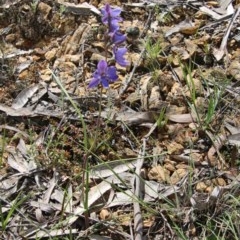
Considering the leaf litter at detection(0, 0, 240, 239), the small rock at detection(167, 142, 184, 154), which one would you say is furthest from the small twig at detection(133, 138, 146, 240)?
the small rock at detection(167, 142, 184, 154)

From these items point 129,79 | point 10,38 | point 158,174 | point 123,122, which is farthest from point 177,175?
point 10,38

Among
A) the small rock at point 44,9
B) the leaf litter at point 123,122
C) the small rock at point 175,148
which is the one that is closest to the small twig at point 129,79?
the leaf litter at point 123,122

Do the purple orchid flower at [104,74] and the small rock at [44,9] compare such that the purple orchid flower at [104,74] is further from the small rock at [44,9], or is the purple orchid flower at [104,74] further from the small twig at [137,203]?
the small rock at [44,9]

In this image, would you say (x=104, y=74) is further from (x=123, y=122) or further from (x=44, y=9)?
(x=44, y=9)

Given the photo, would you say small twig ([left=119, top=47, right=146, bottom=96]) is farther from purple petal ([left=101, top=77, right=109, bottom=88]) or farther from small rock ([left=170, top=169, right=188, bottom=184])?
purple petal ([left=101, top=77, right=109, bottom=88])

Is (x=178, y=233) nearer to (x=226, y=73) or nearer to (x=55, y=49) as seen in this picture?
(x=226, y=73)

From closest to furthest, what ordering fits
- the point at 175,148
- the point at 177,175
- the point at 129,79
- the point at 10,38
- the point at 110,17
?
the point at 110,17 → the point at 177,175 → the point at 175,148 → the point at 129,79 → the point at 10,38

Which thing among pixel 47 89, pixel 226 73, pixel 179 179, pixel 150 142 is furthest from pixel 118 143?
pixel 226 73

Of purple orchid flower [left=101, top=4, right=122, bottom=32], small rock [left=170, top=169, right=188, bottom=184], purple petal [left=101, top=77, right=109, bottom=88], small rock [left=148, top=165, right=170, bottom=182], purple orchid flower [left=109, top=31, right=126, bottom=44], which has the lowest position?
small rock [left=170, top=169, right=188, bottom=184]
